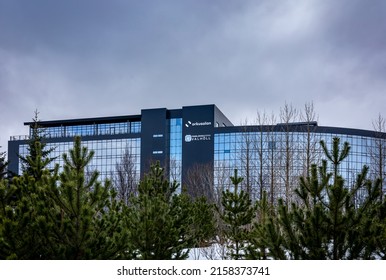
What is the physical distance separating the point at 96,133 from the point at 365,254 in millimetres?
79252

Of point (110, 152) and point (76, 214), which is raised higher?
point (110, 152)

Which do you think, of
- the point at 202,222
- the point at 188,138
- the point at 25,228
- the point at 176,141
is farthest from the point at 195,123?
the point at 25,228

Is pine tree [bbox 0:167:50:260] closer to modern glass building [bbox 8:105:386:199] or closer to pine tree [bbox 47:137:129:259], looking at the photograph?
pine tree [bbox 47:137:129:259]

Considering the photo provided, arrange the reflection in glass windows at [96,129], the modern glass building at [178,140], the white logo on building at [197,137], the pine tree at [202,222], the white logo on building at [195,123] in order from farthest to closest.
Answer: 1. the reflection in glass windows at [96,129]
2. the white logo on building at [195,123]
3. the white logo on building at [197,137]
4. the modern glass building at [178,140]
5. the pine tree at [202,222]

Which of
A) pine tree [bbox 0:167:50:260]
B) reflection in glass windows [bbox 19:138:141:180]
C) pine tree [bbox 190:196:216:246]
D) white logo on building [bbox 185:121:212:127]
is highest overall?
white logo on building [bbox 185:121:212:127]

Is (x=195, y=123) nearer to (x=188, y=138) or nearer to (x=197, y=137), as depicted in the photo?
(x=197, y=137)

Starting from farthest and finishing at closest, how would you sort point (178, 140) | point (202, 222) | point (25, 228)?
point (178, 140) < point (202, 222) < point (25, 228)

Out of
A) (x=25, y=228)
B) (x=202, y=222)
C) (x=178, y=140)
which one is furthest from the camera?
(x=178, y=140)

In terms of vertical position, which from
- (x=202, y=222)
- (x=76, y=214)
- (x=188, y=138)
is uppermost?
(x=188, y=138)

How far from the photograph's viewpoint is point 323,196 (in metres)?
8.00

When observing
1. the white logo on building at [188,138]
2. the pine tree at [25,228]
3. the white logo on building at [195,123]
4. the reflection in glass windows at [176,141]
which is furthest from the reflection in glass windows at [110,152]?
the pine tree at [25,228]

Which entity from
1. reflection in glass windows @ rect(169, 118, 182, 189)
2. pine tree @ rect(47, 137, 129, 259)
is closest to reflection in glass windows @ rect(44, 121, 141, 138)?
reflection in glass windows @ rect(169, 118, 182, 189)

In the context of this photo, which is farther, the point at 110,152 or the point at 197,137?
the point at 110,152

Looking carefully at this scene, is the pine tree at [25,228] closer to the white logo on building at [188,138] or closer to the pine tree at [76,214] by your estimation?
the pine tree at [76,214]
